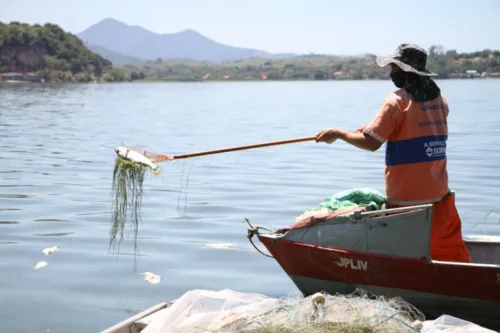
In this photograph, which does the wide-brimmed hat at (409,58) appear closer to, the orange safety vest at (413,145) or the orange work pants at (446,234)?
the orange safety vest at (413,145)

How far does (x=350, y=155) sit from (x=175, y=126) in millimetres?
13367

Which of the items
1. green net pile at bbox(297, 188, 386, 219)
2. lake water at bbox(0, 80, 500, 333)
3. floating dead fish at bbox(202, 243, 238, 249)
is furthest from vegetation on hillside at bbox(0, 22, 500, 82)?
green net pile at bbox(297, 188, 386, 219)

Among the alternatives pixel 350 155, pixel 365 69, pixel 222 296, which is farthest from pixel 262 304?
pixel 365 69

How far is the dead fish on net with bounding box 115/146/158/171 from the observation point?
7297mm

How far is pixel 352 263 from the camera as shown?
22.6ft

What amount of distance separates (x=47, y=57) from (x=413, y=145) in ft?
450

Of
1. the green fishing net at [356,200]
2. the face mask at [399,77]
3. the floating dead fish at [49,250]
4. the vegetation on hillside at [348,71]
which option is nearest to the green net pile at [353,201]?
the green fishing net at [356,200]

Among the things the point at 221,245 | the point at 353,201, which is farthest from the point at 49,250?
the point at 353,201

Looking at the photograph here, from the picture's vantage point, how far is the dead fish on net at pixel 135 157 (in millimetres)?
7297

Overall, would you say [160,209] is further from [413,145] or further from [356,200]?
[413,145]

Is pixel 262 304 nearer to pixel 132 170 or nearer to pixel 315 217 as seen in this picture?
pixel 315 217

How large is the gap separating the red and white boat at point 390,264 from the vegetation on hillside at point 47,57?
422ft

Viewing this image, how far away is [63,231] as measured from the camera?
11.4 meters

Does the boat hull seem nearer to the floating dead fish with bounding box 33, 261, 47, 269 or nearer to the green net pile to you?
the green net pile
